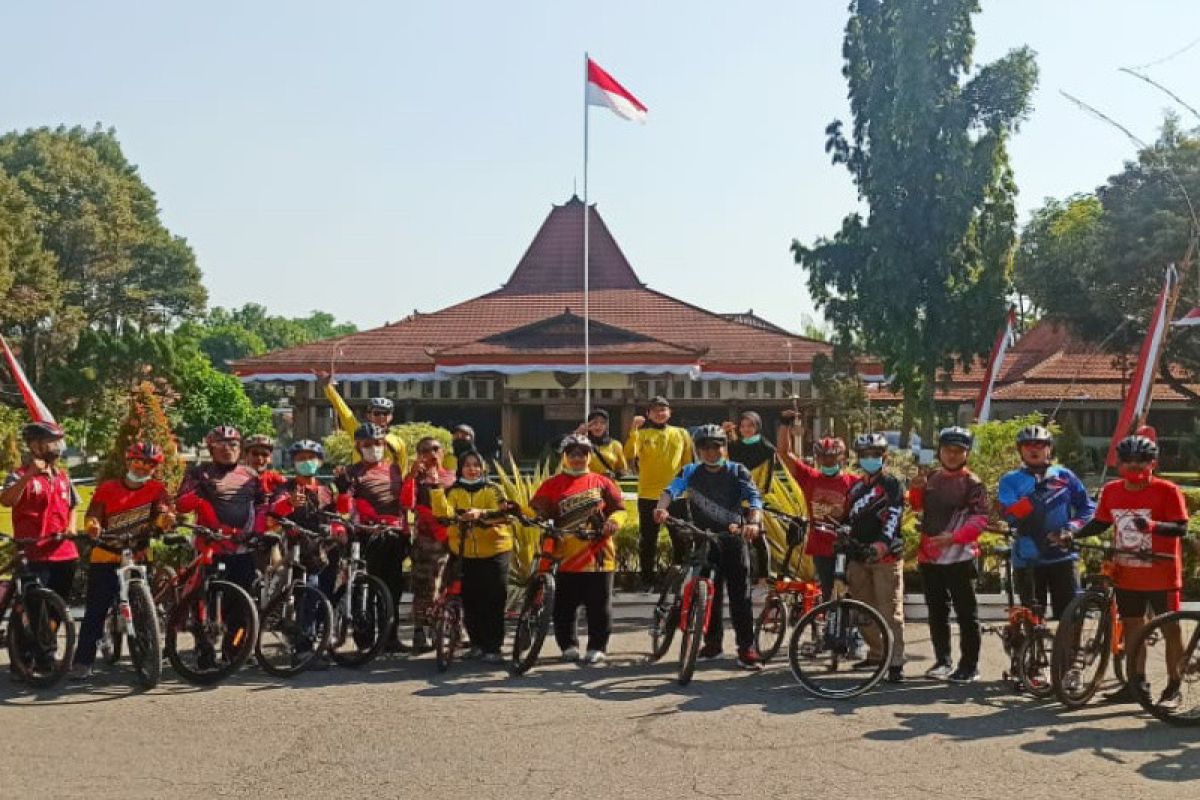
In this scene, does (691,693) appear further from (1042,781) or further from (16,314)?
(16,314)

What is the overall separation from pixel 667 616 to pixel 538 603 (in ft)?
3.18

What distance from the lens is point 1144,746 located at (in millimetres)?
6762

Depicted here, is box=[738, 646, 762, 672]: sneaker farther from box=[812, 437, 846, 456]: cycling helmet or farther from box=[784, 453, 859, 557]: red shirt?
box=[812, 437, 846, 456]: cycling helmet

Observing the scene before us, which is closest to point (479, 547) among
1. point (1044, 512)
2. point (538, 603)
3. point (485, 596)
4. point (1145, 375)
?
point (485, 596)

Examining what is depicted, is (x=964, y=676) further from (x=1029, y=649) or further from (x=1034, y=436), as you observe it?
(x=1034, y=436)

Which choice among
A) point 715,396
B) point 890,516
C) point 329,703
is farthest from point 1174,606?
point 715,396

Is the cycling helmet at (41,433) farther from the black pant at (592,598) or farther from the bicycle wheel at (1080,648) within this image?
the bicycle wheel at (1080,648)

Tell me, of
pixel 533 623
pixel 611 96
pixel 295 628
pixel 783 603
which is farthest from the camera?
pixel 611 96

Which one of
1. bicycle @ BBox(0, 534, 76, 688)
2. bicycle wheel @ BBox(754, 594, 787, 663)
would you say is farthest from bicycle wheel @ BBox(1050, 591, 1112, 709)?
bicycle @ BBox(0, 534, 76, 688)

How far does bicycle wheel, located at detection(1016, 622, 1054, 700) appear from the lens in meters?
7.93

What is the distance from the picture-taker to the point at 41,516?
8461 mm

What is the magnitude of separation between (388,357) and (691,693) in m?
34.2

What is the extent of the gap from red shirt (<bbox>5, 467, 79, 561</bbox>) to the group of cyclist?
1 centimetres

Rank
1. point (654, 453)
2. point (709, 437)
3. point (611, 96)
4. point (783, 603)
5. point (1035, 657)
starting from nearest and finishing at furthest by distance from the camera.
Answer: point (1035, 657) → point (709, 437) → point (783, 603) → point (654, 453) → point (611, 96)
